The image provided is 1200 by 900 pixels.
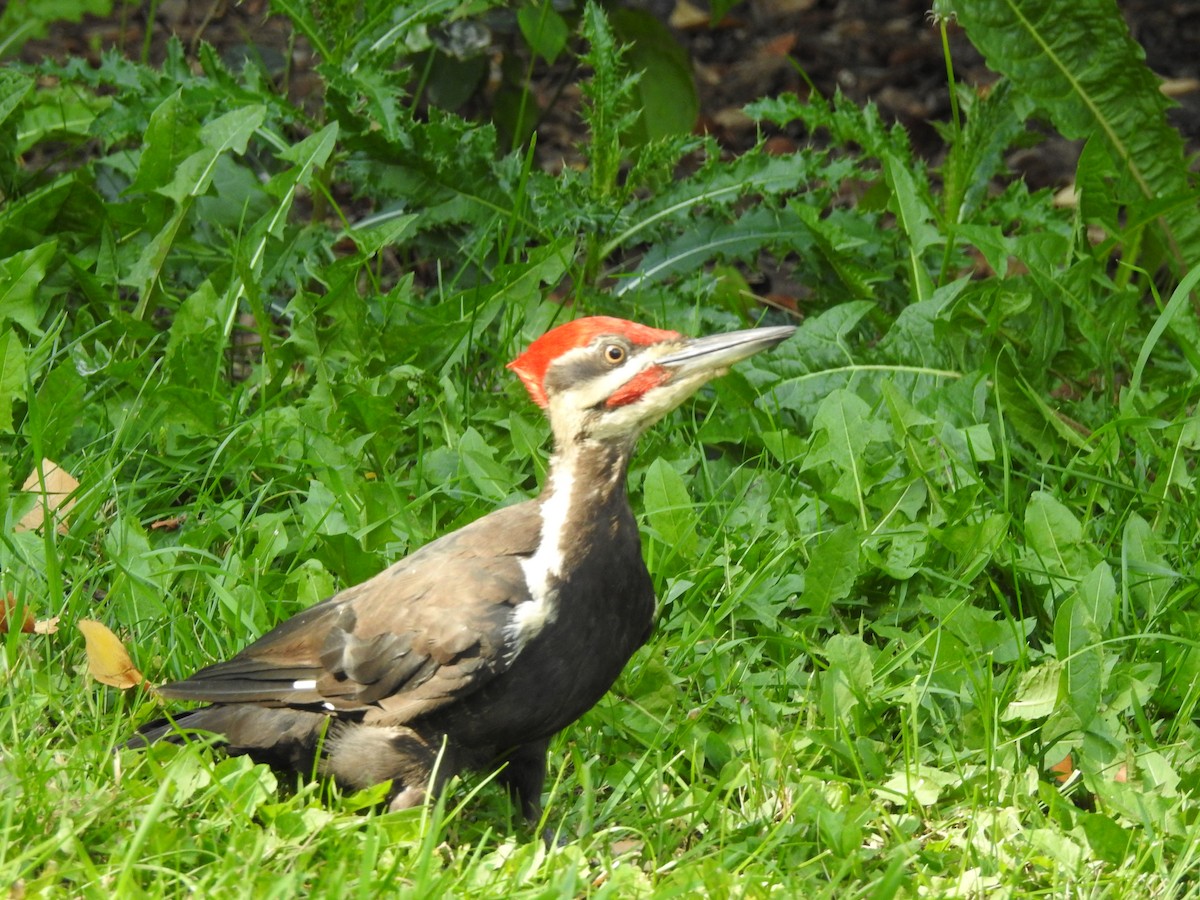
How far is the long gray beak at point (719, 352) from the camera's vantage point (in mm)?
3348

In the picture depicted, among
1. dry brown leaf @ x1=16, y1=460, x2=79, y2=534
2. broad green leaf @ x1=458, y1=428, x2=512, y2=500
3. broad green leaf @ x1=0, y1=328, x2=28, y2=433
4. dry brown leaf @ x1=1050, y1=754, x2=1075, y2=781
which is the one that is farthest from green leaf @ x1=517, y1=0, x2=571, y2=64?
dry brown leaf @ x1=1050, y1=754, x2=1075, y2=781

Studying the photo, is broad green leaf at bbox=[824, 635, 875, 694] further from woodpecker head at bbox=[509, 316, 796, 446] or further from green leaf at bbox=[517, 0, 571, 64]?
green leaf at bbox=[517, 0, 571, 64]

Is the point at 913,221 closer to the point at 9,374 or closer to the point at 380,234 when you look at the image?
the point at 380,234

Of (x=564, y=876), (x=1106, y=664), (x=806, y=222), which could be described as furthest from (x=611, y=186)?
(x=564, y=876)

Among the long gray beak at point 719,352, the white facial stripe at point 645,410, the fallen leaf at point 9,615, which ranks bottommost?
the fallen leaf at point 9,615

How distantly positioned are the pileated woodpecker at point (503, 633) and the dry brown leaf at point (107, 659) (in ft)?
0.74

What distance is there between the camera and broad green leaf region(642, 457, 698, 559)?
425 cm

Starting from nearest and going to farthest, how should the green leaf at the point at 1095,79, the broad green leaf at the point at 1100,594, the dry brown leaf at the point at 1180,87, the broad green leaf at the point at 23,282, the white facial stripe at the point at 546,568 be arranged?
the white facial stripe at the point at 546,568, the broad green leaf at the point at 1100,594, the broad green leaf at the point at 23,282, the green leaf at the point at 1095,79, the dry brown leaf at the point at 1180,87

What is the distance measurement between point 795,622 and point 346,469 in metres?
1.38

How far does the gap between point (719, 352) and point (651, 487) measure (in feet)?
3.36

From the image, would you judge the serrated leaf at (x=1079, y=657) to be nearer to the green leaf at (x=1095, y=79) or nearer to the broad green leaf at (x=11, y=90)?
the green leaf at (x=1095, y=79)

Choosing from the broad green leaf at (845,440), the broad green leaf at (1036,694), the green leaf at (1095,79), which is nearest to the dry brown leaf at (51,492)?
the broad green leaf at (845,440)

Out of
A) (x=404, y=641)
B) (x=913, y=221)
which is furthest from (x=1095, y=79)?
(x=404, y=641)

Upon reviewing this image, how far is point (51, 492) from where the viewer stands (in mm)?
4223
